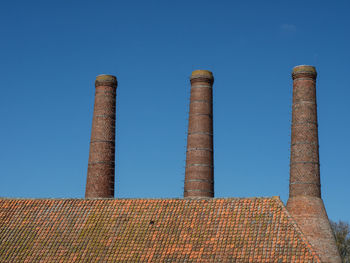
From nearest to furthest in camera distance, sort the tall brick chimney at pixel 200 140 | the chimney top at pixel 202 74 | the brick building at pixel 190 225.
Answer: the brick building at pixel 190 225
the tall brick chimney at pixel 200 140
the chimney top at pixel 202 74

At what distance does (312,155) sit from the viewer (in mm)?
29516

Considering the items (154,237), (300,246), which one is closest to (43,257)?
(154,237)

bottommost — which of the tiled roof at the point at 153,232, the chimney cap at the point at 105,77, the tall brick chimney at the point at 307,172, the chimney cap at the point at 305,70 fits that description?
the tiled roof at the point at 153,232

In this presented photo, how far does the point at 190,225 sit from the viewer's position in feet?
75.9

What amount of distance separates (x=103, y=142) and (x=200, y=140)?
4.97m

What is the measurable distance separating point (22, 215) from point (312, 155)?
13383 millimetres

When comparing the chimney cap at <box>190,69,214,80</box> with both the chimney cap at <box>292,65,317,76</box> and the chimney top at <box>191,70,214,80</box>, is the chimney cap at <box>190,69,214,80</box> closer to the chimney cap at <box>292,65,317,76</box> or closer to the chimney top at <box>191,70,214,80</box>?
the chimney top at <box>191,70,214,80</box>

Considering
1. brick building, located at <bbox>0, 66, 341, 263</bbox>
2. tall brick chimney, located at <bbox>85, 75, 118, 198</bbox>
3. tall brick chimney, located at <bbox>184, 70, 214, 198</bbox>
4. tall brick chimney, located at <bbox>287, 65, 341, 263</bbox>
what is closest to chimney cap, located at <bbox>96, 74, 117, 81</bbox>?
tall brick chimney, located at <bbox>85, 75, 118, 198</bbox>

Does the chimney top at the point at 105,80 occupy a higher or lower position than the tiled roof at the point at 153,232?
higher

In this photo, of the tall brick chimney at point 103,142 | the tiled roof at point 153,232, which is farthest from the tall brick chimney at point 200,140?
the tiled roof at point 153,232

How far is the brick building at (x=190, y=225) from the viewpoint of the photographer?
21672mm

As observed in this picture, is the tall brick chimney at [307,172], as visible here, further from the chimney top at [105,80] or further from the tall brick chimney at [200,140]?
the chimney top at [105,80]

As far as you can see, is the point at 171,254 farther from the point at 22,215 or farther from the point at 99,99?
the point at 99,99

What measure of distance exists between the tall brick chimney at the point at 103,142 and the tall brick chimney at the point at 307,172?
9.12 m
